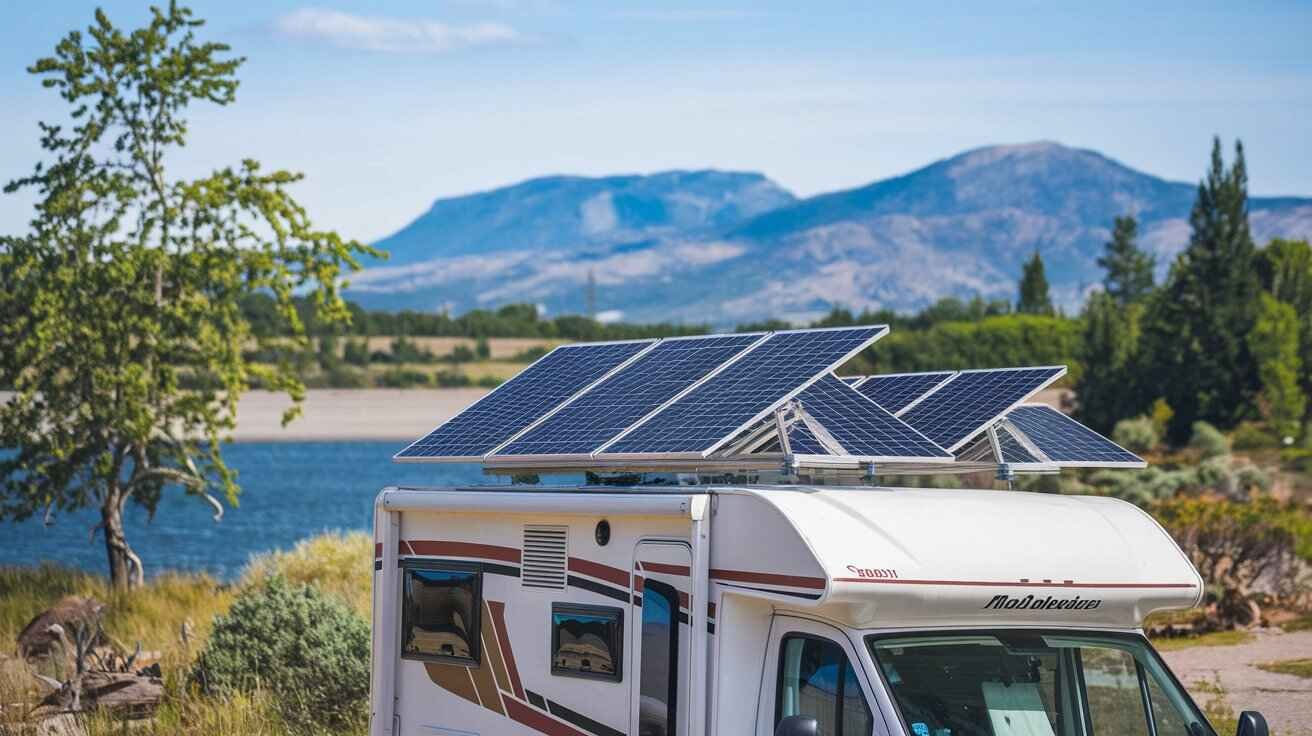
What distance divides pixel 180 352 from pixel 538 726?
1525 centimetres

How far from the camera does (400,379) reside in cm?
11169

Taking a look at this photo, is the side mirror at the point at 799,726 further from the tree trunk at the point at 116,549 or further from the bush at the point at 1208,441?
the bush at the point at 1208,441

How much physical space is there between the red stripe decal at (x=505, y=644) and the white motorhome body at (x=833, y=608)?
0.11ft

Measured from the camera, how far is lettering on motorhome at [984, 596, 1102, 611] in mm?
6941

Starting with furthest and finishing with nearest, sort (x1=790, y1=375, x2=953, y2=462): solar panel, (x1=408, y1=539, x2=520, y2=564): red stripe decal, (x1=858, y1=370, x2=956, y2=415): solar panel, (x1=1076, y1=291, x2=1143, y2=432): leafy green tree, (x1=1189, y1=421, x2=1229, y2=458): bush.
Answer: (x1=1076, y1=291, x2=1143, y2=432): leafy green tree → (x1=1189, y1=421, x2=1229, y2=458): bush → (x1=858, y1=370, x2=956, y2=415): solar panel → (x1=408, y1=539, x2=520, y2=564): red stripe decal → (x1=790, y1=375, x2=953, y2=462): solar panel

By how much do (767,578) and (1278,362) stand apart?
5502 centimetres

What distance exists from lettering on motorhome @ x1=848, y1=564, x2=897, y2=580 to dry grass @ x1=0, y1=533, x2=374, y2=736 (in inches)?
281

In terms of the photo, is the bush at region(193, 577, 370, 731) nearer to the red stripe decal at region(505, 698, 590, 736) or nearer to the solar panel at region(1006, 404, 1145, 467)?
the red stripe decal at region(505, 698, 590, 736)

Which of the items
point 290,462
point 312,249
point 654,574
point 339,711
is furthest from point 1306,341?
point 290,462

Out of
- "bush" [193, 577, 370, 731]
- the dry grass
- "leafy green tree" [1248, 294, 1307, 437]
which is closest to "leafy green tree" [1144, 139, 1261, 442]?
"leafy green tree" [1248, 294, 1307, 437]

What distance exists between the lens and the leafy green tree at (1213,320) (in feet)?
195

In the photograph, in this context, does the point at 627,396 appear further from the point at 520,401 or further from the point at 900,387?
the point at 900,387

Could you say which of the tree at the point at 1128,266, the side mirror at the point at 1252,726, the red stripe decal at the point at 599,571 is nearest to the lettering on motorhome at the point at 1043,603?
the side mirror at the point at 1252,726

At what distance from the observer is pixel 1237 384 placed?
195 ft
